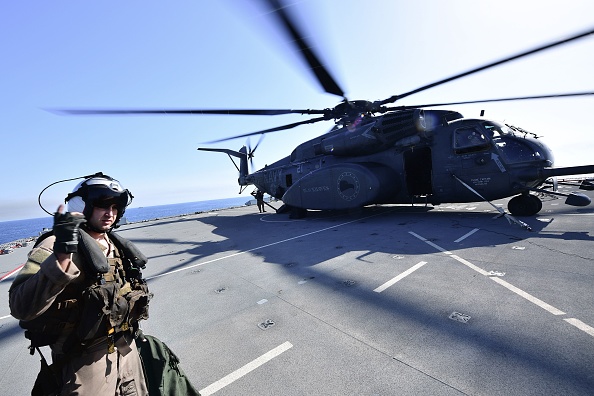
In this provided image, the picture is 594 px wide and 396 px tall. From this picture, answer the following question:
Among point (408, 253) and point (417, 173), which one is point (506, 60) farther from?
point (417, 173)

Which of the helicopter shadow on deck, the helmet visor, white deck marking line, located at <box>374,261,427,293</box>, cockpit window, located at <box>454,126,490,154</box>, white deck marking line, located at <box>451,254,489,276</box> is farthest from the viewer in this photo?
cockpit window, located at <box>454,126,490,154</box>

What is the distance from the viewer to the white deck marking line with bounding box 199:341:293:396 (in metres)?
2.46

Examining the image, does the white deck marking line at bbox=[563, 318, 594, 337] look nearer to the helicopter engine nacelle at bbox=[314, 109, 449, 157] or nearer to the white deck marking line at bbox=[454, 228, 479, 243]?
the white deck marking line at bbox=[454, 228, 479, 243]

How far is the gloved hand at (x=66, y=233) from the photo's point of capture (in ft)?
5.11

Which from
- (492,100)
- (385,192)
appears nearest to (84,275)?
(492,100)

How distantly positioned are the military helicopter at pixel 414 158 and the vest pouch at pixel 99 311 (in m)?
6.11

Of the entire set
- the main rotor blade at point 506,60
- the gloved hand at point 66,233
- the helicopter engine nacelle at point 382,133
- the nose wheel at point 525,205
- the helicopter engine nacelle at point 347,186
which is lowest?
the nose wheel at point 525,205

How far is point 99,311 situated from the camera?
176 centimetres

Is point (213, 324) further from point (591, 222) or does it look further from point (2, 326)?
point (591, 222)

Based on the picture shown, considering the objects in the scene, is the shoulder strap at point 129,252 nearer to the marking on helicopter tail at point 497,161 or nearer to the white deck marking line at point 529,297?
the white deck marking line at point 529,297

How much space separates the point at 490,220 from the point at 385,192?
3839mm

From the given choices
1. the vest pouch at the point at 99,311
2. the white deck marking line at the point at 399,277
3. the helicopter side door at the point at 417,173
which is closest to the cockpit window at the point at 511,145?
the helicopter side door at the point at 417,173

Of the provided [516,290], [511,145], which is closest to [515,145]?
[511,145]

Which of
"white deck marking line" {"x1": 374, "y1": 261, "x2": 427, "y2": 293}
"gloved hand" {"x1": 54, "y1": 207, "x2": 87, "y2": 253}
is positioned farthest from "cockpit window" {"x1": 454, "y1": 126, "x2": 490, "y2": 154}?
"gloved hand" {"x1": 54, "y1": 207, "x2": 87, "y2": 253}
